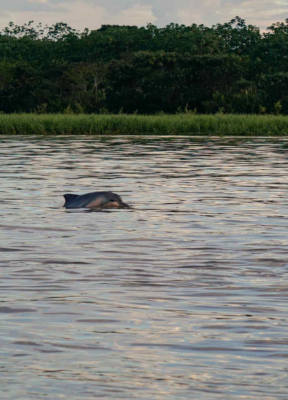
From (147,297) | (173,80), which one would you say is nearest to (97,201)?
(147,297)

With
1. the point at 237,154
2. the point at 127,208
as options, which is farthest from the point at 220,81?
the point at 127,208

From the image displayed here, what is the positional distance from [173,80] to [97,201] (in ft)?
155

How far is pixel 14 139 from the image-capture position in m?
38.6

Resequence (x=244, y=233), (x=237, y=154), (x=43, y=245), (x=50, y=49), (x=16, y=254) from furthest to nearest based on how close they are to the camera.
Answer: (x=50, y=49) < (x=237, y=154) < (x=244, y=233) < (x=43, y=245) < (x=16, y=254)

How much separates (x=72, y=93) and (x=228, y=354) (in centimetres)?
5991

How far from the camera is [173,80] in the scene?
59.9m

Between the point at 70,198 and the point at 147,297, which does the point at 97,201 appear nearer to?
the point at 70,198

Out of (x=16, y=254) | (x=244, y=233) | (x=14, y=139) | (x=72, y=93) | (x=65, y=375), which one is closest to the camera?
(x=65, y=375)

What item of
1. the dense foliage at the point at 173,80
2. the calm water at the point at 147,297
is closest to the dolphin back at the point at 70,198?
the calm water at the point at 147,297

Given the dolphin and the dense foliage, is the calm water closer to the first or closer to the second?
the dolphin

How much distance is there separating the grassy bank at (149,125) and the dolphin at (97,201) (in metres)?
27.9

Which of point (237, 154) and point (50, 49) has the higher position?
point (50, 49)

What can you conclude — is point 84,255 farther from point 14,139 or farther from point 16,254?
point 14,139

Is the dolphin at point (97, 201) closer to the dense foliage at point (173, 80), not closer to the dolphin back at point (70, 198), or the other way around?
the dolphin back at point (70, 198)
